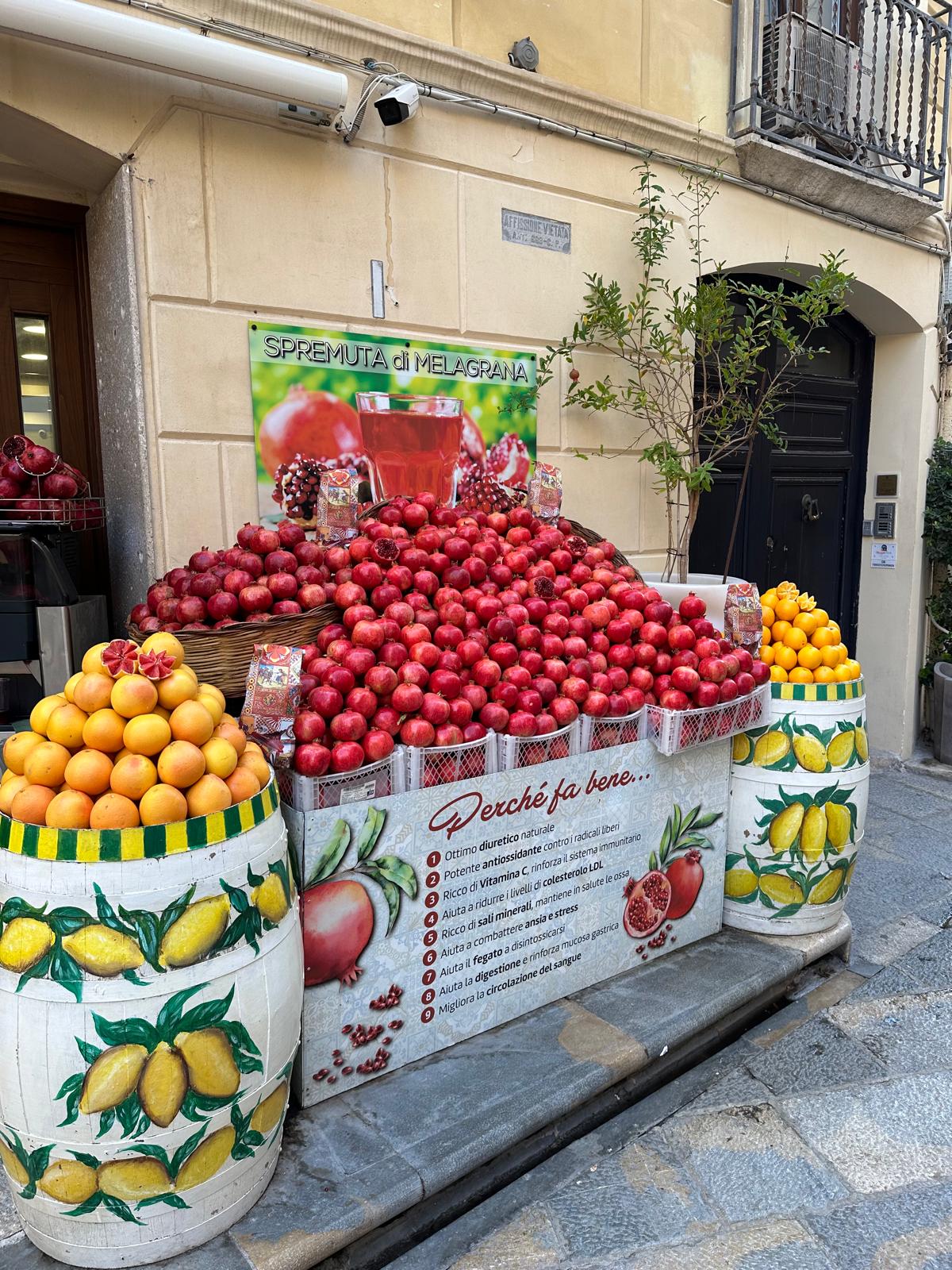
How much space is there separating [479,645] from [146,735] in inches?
47.2

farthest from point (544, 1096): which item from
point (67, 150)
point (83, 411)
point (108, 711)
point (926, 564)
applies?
point (926, 564)

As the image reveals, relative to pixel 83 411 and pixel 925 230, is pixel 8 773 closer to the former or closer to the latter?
pixel 83 411

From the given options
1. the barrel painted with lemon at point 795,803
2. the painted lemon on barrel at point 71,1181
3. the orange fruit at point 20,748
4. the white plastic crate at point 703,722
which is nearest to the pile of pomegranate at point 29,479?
the orange fruit at point 20,748

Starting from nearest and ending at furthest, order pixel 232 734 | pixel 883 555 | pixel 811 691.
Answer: pixel 232 734 → pixel 811 691 → pixel 883 555

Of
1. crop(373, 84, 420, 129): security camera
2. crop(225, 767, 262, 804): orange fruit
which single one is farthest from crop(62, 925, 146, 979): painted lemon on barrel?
crop(373, 84, 420, 129): security camera

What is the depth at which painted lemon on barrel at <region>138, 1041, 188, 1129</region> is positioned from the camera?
1845 mm

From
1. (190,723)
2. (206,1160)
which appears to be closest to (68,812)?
(190,723)

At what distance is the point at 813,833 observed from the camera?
3393 mm

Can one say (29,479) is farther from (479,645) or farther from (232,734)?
(479,645)

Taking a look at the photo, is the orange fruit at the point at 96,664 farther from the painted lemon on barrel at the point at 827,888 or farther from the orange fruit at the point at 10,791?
the painted lemon on barrel at the point at 827,888

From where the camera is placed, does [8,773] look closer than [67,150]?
Yes

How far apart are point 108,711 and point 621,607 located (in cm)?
196

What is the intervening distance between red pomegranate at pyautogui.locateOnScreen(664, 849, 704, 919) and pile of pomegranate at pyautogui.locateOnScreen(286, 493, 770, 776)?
64 cm

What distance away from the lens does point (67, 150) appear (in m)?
3.29
